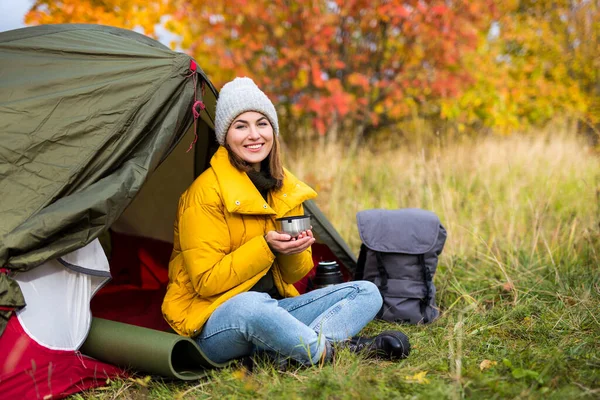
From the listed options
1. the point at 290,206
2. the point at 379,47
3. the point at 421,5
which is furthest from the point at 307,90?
the point at 290,206

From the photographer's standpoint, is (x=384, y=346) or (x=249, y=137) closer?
(x=384, y=346)

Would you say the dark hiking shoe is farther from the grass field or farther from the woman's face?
the woman's face

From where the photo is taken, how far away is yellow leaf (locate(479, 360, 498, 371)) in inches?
93.6

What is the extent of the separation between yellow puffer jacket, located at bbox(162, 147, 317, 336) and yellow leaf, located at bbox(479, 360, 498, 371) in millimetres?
885

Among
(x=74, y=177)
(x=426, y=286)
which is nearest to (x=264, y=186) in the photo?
(x=74, y=177)

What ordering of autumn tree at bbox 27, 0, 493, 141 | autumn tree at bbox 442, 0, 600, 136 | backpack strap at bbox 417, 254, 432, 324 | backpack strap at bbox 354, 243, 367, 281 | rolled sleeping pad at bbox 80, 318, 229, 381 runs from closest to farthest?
rolled sleeping pad at bbox 80, 318, 229, 381, backpack strap at bbox 417, 254, 432, 324, backpack strap at bbox 354, 243, 367, 281, autumn tree at bbox 27, 0, 493, 141, autumn tree at bbox 442, 0, 600, 136

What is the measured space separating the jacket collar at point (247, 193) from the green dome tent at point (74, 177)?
0.92 feet

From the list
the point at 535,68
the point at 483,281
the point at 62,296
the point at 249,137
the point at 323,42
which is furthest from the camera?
the point at 535,68

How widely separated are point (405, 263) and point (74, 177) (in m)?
1.76

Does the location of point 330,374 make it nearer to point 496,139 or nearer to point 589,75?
point 496,139

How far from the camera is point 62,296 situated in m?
2.35

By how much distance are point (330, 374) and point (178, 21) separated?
5.10 metres

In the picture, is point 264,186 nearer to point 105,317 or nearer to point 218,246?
point 218,246

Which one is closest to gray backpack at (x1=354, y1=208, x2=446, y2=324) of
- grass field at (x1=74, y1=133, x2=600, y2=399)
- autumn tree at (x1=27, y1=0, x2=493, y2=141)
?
grass field at (x1=74, y1=133, x2=600, y2=399)
